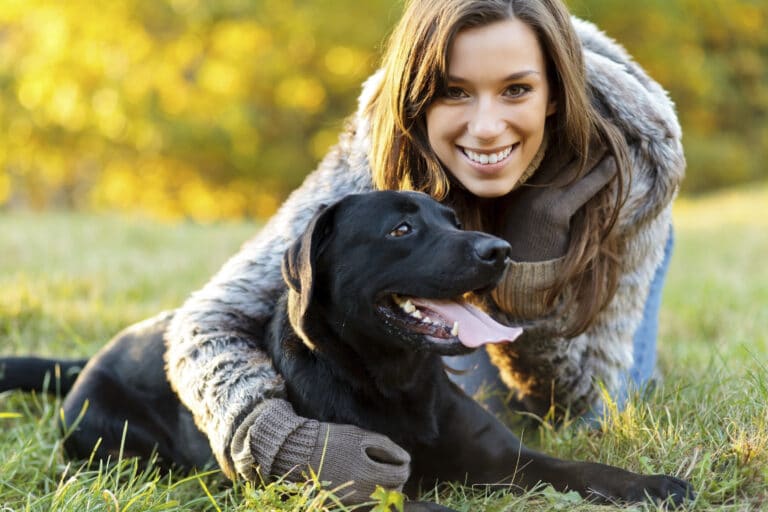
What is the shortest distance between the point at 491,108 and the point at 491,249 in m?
0.66

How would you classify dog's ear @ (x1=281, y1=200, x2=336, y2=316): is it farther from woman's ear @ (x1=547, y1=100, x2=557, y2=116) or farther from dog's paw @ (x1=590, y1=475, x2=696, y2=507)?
dog's paw @ (x1=590, y1=475, x2=696, y2=507)

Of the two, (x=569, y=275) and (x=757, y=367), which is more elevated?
(x=569, y=275)

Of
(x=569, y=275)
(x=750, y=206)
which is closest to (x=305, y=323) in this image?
(x=569, y=275)

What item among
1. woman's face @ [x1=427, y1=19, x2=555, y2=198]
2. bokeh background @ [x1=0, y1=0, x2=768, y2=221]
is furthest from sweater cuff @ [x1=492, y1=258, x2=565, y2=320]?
bokeh background @ [x1=0, y1=0, x2=768, y2=221]

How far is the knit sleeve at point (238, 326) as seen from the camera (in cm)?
279

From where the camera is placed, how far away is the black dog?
8.48ft

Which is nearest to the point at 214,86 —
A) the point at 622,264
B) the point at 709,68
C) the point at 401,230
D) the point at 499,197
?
the point at 709,68

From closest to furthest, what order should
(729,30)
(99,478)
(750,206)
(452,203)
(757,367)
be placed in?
(99,478)
(757,367)
(452,203)
(750,206)
(729,30)

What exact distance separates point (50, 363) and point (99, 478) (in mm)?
1187

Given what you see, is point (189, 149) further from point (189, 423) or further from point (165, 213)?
point (189, 423)

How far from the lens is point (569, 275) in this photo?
3133mm

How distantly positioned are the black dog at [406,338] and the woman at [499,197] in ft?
0.46

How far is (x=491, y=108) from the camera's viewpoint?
2.98m

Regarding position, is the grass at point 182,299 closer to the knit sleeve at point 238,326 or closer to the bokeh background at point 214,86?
the knit sleeve at point 238,326
